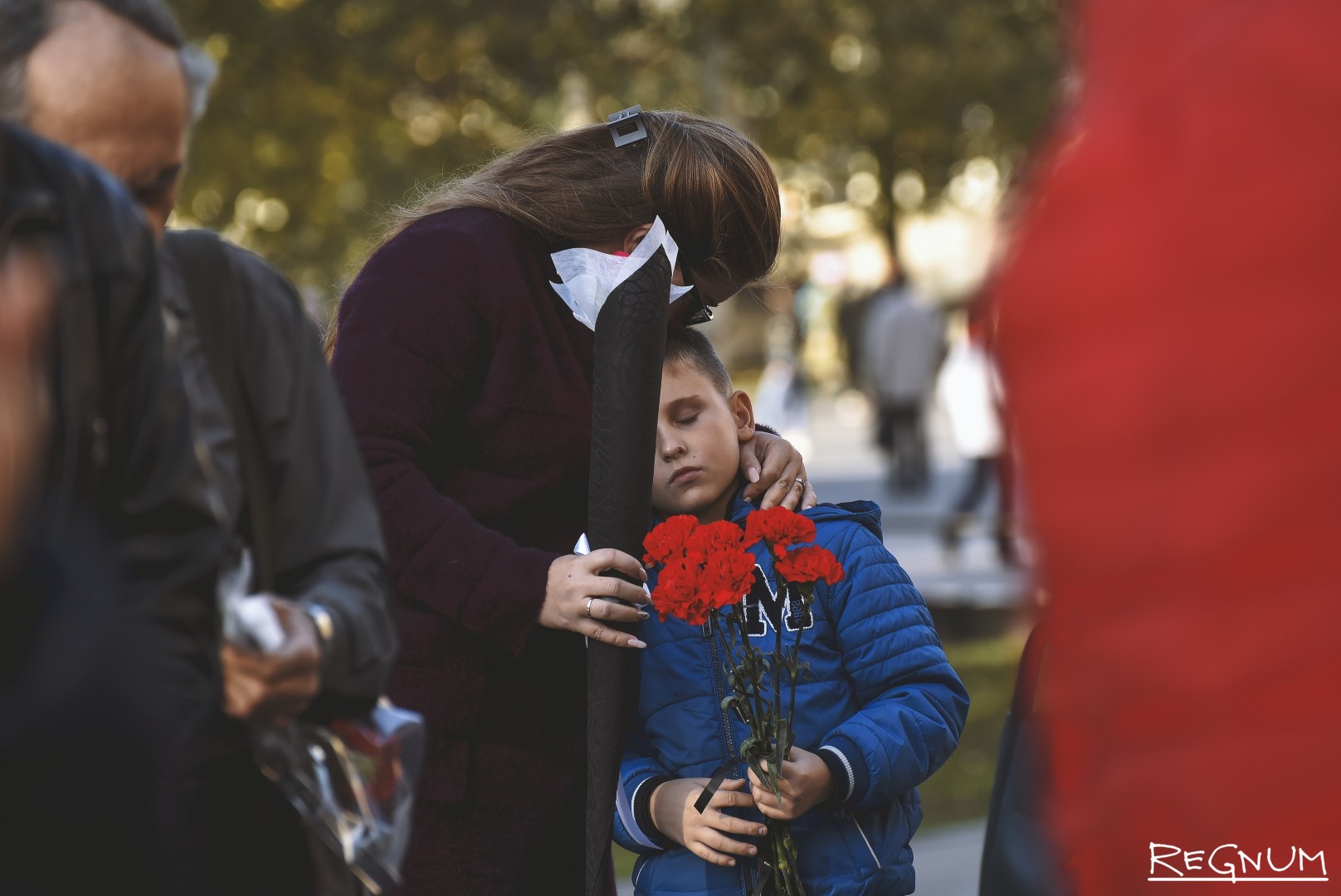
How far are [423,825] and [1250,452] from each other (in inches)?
76.8

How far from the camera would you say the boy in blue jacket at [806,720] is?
2.48m

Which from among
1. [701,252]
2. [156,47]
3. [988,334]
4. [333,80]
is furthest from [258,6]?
[988,334]

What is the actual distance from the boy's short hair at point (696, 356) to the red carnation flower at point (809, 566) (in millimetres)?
516

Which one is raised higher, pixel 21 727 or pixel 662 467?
pixel 662 467

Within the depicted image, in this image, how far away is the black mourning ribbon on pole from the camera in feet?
8.00

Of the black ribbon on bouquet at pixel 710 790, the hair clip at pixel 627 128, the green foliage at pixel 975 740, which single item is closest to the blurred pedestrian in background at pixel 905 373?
the green foliage at pixel 975 740

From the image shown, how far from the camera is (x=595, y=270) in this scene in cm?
255

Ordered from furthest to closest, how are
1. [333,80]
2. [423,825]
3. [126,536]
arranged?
[333,80]
[423,825]
[126,536]

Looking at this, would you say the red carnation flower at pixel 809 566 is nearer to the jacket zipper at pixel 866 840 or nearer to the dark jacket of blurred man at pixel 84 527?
the jacket zipper at pixel 866 840

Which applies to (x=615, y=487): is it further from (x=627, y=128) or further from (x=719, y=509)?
(x=627, y=128)

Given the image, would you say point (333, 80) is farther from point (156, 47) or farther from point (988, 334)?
point (988, 334)

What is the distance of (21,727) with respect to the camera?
121cm

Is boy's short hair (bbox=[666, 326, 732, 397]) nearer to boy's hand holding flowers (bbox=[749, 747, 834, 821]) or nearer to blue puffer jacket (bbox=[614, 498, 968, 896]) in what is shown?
blue puffer jacket (bbox=[614, 498, 968, 896])

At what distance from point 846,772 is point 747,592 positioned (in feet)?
1.04
